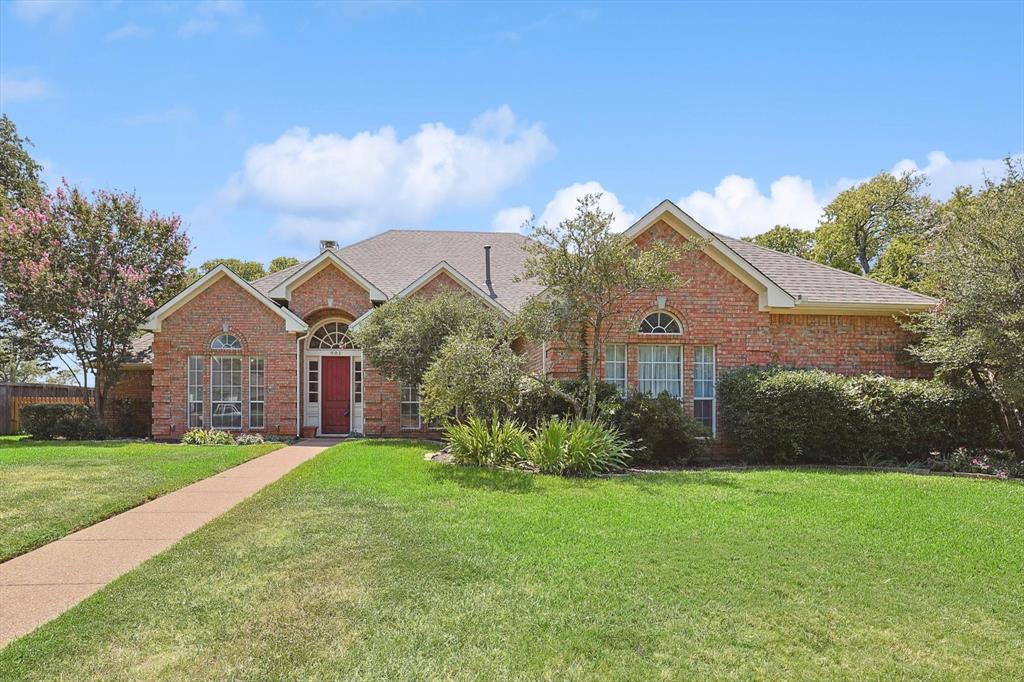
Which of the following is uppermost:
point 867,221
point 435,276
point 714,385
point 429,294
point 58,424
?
point 867,221

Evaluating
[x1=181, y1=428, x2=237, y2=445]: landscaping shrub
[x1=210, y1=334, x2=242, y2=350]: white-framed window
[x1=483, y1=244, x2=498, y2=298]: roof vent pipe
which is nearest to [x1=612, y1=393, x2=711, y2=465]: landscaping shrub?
[x1=483, y1=244, x2=498, y2=298]: roof vent pipe

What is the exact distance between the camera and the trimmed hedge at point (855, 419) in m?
12.3

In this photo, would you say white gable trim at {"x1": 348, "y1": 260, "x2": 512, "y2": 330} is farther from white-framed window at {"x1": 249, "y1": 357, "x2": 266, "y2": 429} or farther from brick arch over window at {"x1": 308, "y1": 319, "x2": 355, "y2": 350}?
white-framed window at {"x1": 249, "y1": 357, "x2": 266, "y2": 429}

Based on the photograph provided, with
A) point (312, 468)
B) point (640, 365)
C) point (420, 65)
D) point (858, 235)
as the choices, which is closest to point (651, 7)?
point (420, 65)

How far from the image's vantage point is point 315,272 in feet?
61.9

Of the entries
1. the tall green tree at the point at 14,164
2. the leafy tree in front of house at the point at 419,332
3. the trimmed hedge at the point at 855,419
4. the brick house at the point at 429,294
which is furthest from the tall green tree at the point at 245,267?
the trimmed hedge at the point at 855,419

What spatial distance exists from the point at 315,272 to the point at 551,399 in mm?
9420

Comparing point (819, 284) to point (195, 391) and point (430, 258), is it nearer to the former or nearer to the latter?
point (430, 258)

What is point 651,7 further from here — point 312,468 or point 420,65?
point 312,468

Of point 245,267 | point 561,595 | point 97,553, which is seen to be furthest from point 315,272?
point 245,267

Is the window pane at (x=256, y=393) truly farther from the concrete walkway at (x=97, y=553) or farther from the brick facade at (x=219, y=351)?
the concrete walkway at (x=97, y=553)

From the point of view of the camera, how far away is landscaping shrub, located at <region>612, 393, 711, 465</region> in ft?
39.9

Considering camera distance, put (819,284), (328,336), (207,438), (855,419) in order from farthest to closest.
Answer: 1. (328,336)
2. (207,438)
3. (819,284)
4. (855,419)

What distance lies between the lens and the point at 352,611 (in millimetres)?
4730
